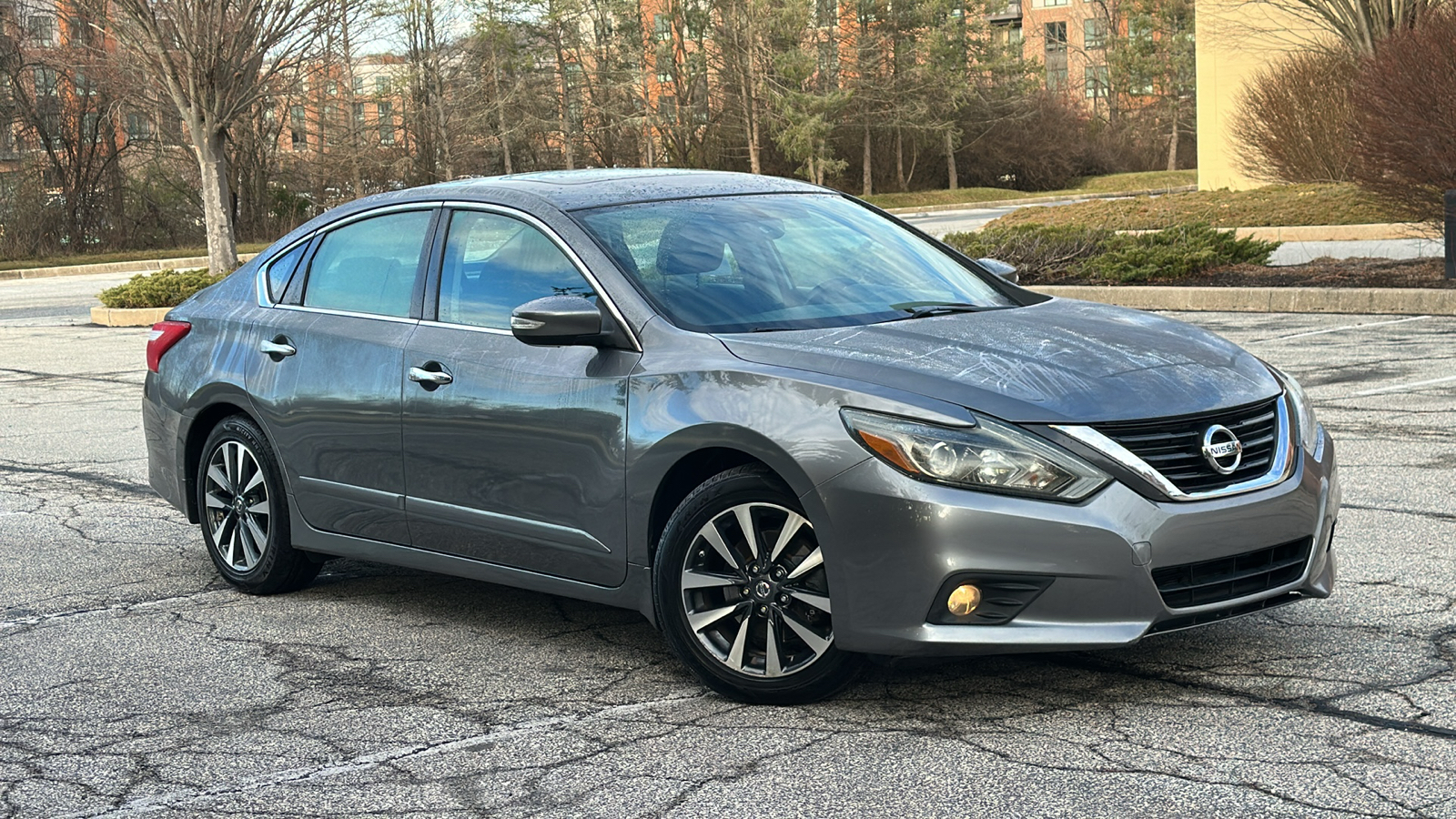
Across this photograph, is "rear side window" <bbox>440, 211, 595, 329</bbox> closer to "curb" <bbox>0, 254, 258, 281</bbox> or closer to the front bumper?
the front bumper

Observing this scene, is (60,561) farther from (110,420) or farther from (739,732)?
(110,420)

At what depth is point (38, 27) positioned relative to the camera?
5134cm

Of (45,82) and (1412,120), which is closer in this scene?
(1412,120)

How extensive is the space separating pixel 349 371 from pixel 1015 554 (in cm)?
273

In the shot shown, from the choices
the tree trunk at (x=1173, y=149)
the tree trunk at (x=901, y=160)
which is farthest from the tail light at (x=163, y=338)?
the tree trunk at (x=1173, y=149)

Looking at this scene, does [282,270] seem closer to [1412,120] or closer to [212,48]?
[1412,120]

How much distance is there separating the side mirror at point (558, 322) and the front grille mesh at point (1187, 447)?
5.15 ft

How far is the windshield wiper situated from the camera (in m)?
5.29

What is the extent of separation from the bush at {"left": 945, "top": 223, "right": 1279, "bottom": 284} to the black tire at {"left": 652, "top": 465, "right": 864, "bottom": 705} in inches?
559

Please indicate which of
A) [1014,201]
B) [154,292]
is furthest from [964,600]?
[1014,201]

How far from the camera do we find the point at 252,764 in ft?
14.5

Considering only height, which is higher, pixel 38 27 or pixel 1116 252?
pixel 38 27

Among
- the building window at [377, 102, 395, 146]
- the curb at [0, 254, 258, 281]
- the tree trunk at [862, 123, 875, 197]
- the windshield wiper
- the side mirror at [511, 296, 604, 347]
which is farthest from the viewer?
the tree trunk at [862, 123, 875, 197]

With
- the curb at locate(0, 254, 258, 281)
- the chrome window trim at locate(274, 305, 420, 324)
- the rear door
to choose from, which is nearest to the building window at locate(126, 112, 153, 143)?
the curb at locate(0, 254, 258, 281)
